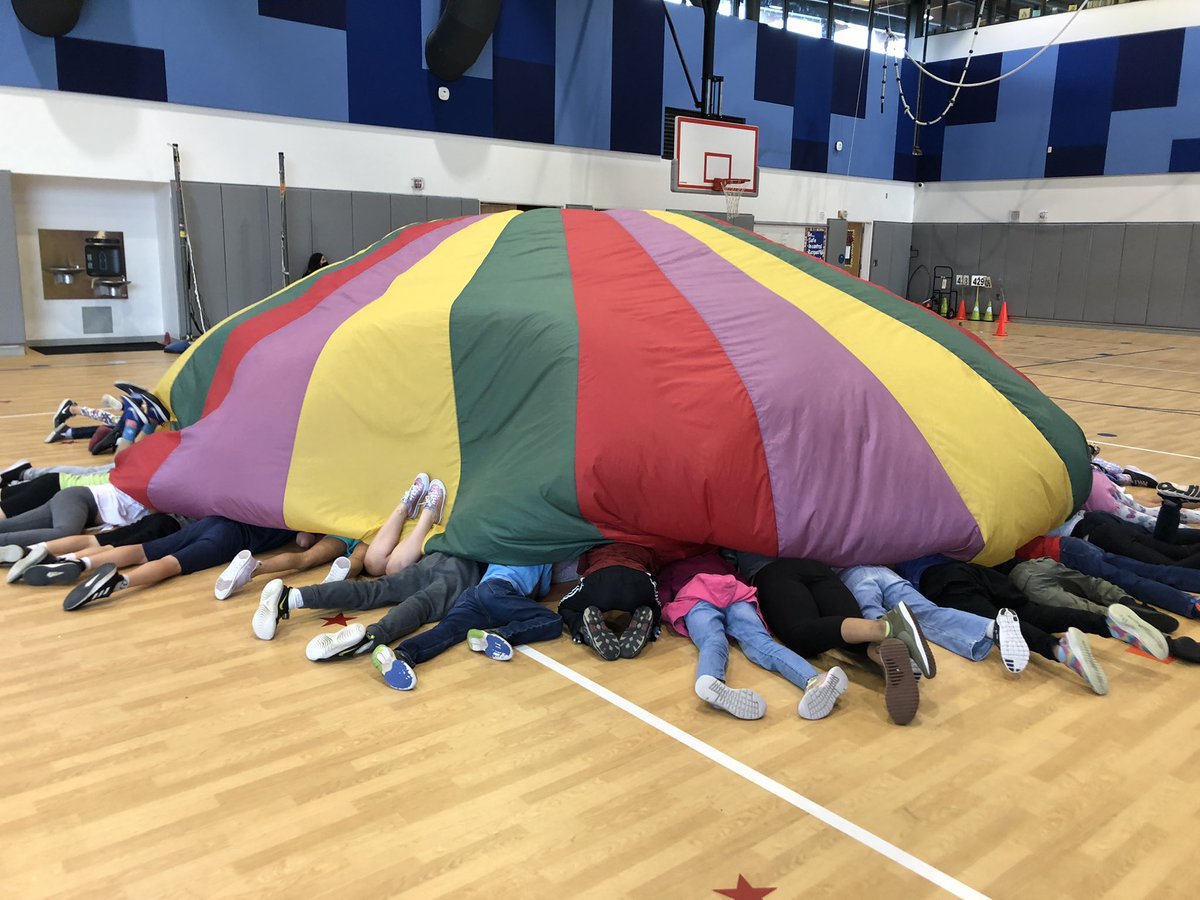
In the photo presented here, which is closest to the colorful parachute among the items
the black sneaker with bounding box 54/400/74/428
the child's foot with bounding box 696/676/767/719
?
the child's foot with bounding box 696/676/767/719

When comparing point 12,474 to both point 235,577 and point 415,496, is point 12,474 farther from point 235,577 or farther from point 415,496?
point 415,496

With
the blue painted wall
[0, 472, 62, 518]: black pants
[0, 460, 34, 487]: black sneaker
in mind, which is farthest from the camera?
the blue painted wall

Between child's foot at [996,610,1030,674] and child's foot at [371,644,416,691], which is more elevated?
child's foot at [996,610,1030,674]

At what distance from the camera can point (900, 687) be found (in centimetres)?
227

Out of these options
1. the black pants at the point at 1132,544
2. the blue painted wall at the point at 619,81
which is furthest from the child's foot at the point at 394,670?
the blue painted wall at the point at 619,81

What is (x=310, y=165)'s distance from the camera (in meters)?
9.63

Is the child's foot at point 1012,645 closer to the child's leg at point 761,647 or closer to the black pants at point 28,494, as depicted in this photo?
the child's leg at point 761,647

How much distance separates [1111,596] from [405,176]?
8.97 m

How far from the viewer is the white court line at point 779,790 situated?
1.72 m

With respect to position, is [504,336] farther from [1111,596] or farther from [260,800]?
[1111,596]

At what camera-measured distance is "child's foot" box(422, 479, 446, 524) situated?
123 inches

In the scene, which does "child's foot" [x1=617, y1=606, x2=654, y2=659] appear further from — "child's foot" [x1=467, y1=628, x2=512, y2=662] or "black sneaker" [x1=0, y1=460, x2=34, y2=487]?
"black sneaker" [x1=0, y1=460, x2=34, y2=487]

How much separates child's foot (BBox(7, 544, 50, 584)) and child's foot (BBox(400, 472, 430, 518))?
3.82 feet

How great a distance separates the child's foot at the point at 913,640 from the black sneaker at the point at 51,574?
2481mm
